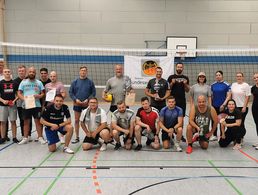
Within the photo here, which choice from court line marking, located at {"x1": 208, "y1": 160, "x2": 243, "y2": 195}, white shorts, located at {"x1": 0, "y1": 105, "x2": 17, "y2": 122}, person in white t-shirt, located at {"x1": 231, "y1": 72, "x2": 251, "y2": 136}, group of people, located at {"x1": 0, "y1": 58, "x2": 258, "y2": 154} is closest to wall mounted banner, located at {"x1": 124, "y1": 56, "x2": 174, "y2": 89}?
group of people, located at {"x1": 0, "y1": 58, "x2": 258, "y2": 154}

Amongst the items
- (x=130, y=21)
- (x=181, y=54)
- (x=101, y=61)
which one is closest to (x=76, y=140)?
(x=101, y=61)

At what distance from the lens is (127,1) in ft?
40.8

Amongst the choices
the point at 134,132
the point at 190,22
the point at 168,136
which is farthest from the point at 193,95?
the point at 190,22

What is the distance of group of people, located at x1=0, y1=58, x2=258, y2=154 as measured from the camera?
539 centimetres

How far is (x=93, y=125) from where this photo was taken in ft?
18.0

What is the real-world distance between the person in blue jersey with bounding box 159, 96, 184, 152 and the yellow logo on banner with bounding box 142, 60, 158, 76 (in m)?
5.70

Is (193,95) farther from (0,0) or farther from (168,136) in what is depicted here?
(0,0)

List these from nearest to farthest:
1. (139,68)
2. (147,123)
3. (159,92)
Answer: (147,123) → (159,92) → (139,68)

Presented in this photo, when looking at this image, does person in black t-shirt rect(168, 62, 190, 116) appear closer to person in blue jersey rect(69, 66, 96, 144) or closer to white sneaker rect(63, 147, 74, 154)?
person in blue jersey rect(69, 66, 96, 144)

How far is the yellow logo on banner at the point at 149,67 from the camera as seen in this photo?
1110cm

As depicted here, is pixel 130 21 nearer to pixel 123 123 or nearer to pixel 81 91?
pixel 81 91

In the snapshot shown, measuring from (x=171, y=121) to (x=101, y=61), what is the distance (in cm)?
766

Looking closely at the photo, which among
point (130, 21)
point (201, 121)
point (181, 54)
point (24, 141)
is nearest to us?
point (201, 121)

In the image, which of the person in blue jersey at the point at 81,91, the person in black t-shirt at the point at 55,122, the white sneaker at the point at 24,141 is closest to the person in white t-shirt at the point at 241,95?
the person in blue jersey at the point at 81,91
